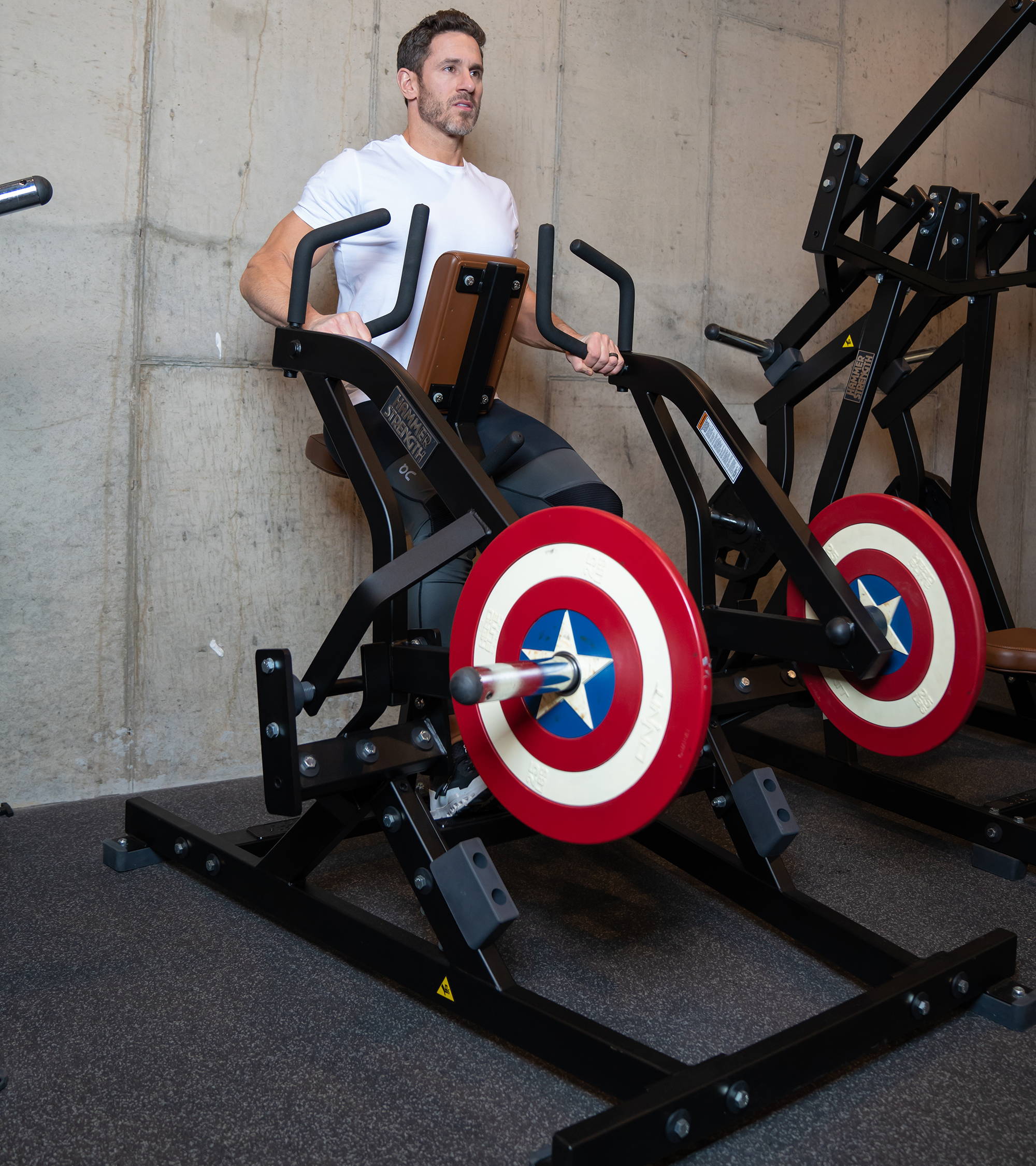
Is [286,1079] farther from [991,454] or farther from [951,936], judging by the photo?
[991,454]

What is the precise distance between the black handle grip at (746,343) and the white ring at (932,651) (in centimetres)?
100

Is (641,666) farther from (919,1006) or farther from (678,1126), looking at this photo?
(919,1006)

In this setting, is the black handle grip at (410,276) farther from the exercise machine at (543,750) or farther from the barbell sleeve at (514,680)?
the barbell sleeve at (514,680)

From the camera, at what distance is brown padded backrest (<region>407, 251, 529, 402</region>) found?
6.40 feet

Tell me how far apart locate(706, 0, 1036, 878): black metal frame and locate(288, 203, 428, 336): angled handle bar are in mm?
1161

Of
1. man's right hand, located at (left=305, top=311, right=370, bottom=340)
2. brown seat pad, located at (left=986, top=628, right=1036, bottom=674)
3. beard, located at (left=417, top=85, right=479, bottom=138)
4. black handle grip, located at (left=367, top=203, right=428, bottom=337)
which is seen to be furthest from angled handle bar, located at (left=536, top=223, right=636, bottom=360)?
brown seat pad, located at (left=986, top=628, right=1036, bottom=674)

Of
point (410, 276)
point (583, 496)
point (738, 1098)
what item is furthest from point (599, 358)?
point (738, 1098)

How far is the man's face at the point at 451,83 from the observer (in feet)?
8.21

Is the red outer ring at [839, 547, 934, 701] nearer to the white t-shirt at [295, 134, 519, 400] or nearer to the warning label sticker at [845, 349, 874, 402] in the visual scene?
the warning label sticker at [845, 349, 874, 402]

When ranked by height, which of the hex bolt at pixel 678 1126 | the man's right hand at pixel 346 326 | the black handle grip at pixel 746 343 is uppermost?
the black handle grip at pixel 746 343

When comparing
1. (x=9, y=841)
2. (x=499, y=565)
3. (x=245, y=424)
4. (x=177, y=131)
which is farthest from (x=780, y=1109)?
(x=177, y=131)

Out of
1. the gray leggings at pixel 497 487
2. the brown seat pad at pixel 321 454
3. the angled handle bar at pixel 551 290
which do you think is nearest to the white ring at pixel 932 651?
the gray leggings at pixel 497 487

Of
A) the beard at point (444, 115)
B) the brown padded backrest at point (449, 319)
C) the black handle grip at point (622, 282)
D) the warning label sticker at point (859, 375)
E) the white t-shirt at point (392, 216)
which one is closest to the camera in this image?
the brown padded backrest at point (449, 319)

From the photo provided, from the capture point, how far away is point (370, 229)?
1.89 m
